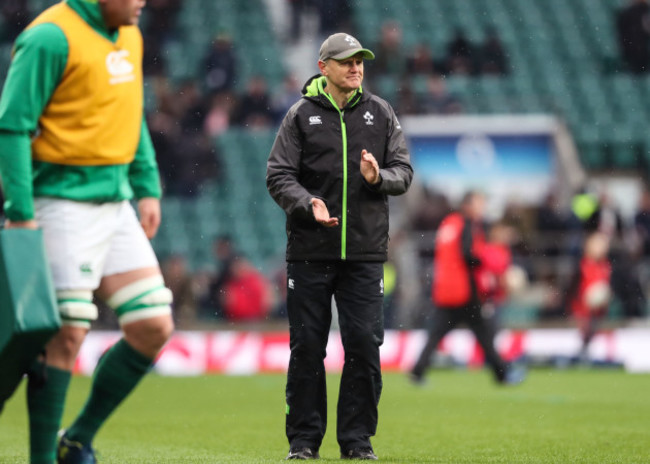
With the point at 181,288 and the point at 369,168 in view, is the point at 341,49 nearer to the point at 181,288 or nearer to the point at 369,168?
the point at 369,168

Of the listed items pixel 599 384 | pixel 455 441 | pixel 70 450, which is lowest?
pixel 599 384

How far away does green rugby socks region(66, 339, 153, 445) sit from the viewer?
5.76 metres

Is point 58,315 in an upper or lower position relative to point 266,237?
upper

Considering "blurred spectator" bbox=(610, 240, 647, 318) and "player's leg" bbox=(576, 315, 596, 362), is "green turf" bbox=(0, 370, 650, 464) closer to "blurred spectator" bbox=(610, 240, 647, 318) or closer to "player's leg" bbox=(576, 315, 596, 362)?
"player's leg" bbox=(576, 315, 596, 362)

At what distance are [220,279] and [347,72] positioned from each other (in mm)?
12441

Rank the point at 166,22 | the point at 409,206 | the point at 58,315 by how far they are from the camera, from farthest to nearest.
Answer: the point at 166,22
the point at 409,206
the point at 58,315

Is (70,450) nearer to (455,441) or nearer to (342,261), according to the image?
(342,261)

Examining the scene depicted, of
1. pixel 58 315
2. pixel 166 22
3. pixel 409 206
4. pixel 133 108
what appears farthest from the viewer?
pixel 166 22

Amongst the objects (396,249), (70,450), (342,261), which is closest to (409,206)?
(396,249)

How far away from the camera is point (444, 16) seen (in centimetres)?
2592

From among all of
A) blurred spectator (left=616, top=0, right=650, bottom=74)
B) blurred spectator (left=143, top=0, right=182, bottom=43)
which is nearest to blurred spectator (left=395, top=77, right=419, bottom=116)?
blurred spectator (left=143, top=0, right=182, bottom=43)

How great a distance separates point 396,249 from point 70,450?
14076 millimetres

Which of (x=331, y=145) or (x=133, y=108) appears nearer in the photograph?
(x=133, y=108)

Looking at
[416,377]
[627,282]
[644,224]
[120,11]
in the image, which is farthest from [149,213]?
[644,224]
